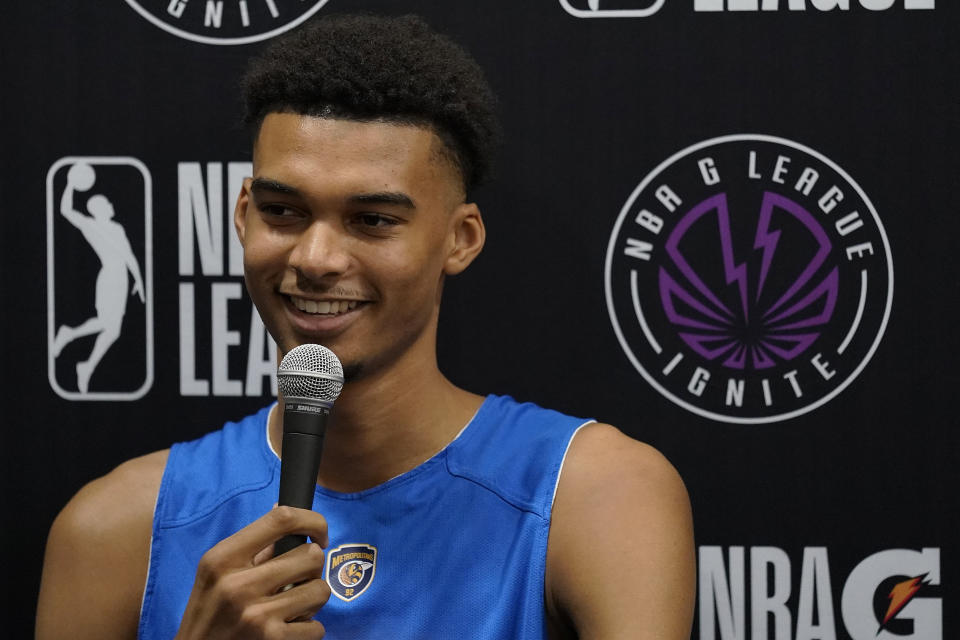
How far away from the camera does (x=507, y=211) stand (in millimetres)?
1375

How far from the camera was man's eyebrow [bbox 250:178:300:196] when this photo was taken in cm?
104

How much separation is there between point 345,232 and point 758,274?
557mm

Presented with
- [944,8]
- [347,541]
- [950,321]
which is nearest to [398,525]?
[347,541]

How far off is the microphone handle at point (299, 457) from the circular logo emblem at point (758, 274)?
2.02 feet

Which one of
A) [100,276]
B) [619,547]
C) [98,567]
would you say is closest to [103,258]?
[100,276]

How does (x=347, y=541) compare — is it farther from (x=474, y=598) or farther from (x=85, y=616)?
(x=85, y=616)

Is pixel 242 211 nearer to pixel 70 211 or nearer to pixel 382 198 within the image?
pixel 382 198

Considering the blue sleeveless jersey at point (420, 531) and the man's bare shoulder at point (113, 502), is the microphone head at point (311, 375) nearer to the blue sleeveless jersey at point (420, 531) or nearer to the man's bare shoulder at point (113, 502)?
the blue sleeveless jersey at point (420, 531)

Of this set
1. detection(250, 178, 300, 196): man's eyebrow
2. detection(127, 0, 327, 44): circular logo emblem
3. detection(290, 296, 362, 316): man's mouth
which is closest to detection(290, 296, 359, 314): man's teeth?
detection(290, 296, 362, 316): man's mouth

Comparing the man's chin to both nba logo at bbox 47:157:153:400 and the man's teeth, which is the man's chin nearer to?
the man's teeth

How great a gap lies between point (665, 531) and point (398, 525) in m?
0.26

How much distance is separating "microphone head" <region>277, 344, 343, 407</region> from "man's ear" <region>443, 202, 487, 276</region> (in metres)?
0.25

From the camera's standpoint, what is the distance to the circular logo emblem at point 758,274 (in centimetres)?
134

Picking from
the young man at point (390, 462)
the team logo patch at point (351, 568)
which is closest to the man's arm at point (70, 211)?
the young man at point (390, 462)
